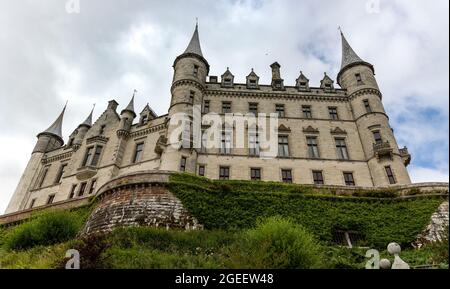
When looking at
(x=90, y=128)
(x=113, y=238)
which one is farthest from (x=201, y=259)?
(x=90, y=128)

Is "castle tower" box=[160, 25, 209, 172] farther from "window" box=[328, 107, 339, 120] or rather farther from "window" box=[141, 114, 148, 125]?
"window" box=[328, 107, 339, 120]

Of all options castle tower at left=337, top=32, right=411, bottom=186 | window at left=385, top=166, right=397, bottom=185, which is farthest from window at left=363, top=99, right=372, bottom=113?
window at left=385, top=166, right=397, bottom=185

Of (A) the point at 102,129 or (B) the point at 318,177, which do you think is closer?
(B) the point at 318,177

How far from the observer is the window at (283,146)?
29511mm

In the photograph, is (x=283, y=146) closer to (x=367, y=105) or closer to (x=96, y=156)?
(x=367, y=105)

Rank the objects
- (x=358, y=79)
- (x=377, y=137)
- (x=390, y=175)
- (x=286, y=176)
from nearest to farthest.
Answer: (x=390, y=175) → (x=286, y=176) → (x=377, y=137) → (x=358, y=79)

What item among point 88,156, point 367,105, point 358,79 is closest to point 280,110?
point 367,105

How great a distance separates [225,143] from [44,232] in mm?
16126

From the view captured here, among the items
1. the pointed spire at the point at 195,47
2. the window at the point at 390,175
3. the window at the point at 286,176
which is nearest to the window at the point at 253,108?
the window at the point at 286,176

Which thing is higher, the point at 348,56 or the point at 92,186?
the point at 348,56

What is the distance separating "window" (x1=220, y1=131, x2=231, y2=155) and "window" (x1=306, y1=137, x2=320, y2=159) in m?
7.33

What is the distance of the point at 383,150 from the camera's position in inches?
1068

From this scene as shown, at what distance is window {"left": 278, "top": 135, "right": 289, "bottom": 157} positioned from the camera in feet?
96.8
